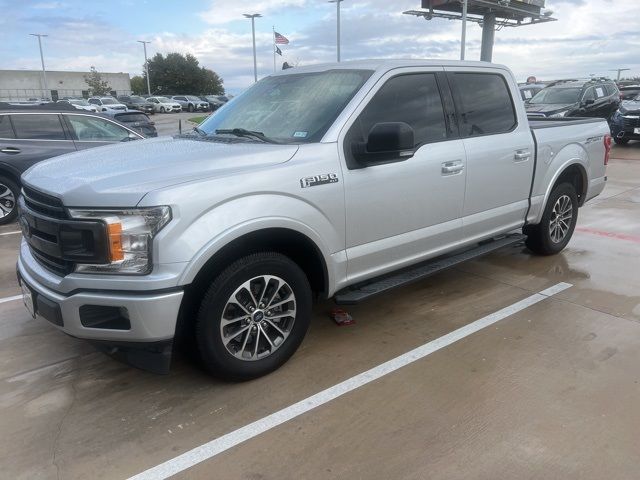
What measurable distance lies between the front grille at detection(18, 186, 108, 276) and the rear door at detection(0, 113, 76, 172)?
206 inches

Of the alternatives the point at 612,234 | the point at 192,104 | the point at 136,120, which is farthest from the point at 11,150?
the point at 192,104

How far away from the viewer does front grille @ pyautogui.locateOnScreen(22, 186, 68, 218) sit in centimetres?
287

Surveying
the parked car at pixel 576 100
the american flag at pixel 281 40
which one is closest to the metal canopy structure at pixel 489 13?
the american flag at pixel 281 40

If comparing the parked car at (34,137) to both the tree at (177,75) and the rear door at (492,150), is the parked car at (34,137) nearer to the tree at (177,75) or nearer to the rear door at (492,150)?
the rear door at (492,150)

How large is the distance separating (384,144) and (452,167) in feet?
3.17

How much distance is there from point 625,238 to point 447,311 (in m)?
3.51

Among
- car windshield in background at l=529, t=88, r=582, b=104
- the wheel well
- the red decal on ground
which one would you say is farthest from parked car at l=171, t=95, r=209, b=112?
the wheel well

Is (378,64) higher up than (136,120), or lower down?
higher up

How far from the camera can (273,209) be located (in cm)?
310

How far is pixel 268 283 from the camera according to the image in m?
3.22

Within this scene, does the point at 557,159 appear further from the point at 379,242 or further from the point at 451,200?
the point at 379,242

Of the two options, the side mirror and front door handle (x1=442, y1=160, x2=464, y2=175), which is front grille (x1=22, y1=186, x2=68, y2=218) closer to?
the side mirror

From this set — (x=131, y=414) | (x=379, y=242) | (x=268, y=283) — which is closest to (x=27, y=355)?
(x=131, y=414)

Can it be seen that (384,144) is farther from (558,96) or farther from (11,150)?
(558,96)
